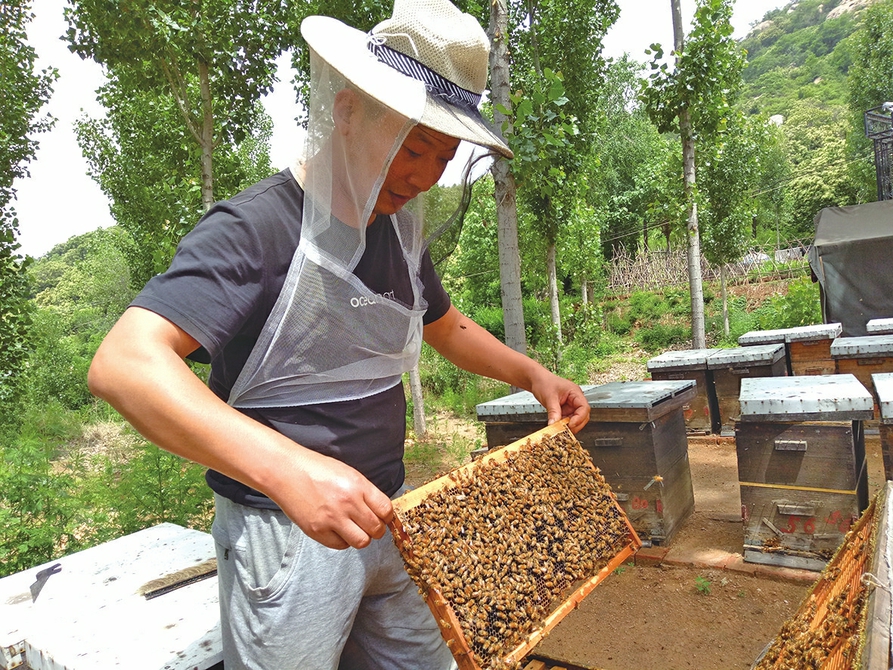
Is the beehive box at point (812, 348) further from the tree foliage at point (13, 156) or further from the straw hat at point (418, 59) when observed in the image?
the tree foliage at point (13, 156)

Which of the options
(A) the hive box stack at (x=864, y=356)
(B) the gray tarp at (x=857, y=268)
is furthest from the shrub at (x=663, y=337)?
(A) the hive box stack at (x=864, y=356)

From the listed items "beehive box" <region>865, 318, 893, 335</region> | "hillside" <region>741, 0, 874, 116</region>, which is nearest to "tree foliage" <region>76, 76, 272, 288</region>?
"beehive box" <region>865, 318, 893, 335</region>

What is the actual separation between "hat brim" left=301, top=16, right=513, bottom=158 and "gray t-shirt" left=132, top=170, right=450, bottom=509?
333 mm

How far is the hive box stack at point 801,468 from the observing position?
10.9 ft

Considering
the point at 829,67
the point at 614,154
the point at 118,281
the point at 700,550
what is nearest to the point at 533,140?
the point at 700,550

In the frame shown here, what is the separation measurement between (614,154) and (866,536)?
3189cm

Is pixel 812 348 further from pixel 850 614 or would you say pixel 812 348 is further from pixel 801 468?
pixel 850 614

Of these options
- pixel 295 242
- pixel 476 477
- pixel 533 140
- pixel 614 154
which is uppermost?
pixel 614 154

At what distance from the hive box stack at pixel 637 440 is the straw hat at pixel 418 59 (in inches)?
110

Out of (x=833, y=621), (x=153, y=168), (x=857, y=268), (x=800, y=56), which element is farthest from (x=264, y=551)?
(x=800, y=56)

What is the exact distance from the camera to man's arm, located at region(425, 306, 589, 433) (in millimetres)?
2148

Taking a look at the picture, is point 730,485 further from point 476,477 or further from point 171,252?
point 171,252

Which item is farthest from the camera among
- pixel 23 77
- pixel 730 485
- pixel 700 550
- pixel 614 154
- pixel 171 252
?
pixel 614 154

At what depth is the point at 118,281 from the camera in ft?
117
